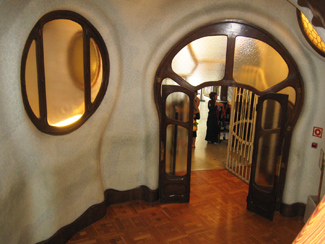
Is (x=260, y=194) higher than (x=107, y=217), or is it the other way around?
(x=260, y=194)

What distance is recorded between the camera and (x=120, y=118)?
446cm

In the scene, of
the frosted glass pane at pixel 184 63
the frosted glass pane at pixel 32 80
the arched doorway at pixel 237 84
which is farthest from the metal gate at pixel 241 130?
the frosted glass pane at pixel 32 80

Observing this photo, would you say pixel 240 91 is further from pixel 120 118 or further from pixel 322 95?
pixel 120 118

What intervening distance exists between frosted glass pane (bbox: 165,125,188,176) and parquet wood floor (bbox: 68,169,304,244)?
60 centimetres

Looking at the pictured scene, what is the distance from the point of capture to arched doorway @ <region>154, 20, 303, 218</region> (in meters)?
4.36

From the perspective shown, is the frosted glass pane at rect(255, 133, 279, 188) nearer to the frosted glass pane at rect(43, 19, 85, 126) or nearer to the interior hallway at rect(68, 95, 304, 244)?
the interior hallway at rect(68, 95, 304, 244)

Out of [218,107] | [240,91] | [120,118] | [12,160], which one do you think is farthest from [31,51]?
[218,107]

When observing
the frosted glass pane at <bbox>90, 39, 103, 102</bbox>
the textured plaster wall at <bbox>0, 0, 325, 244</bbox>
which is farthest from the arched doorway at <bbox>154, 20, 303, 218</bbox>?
the frosted glass pane at <bbox>90, 39, 103, 102</bbox>

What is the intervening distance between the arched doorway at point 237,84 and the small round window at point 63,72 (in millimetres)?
1063

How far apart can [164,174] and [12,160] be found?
8.30ft

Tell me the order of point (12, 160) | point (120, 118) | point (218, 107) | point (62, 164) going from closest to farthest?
1. point (12, 160)
2. point (62, 164)
3. point (120, 118)
4. point (218, 107)

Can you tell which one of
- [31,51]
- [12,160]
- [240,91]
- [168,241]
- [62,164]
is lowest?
[168,241]

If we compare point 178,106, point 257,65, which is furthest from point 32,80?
point 257,65

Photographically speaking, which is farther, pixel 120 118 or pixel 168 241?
pixel 120 118
